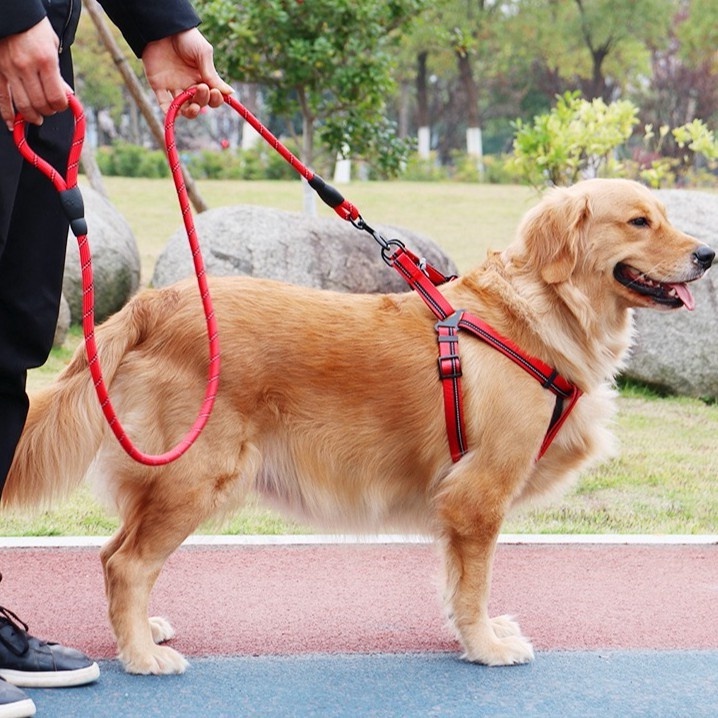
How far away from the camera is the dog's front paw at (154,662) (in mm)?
3461

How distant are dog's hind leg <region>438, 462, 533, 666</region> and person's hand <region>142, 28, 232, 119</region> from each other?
56.8 inches

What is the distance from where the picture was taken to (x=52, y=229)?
3.13 m

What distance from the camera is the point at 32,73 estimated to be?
263 centimetres

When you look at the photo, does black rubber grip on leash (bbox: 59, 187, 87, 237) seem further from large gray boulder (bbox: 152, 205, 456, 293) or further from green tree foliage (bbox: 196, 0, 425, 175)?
green tree foliage (bbox: 196, 0, 425, 175)

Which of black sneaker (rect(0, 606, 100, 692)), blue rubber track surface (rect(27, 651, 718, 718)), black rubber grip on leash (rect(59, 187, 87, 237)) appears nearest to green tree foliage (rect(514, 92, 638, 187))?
blue rubber track surface (rect(27, 651, 718, 718))

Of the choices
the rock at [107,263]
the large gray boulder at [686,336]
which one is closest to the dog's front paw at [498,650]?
the large gray boulder at [686,336]

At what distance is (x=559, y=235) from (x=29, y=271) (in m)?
1.74

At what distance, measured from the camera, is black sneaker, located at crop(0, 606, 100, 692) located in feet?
10.9

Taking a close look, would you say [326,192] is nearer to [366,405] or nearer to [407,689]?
[366,405]

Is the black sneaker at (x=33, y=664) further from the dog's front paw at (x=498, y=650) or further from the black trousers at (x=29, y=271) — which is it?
the dog's front paw at (x=498, y=650)

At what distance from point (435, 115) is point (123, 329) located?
67.1m

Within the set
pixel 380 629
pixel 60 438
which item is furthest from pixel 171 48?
pixel 380 629

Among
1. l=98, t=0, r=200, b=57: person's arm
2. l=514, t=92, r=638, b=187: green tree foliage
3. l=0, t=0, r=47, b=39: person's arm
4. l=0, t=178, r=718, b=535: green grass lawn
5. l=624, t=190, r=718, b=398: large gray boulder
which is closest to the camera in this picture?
l=0, t=0, r=47, b=39: person's arm

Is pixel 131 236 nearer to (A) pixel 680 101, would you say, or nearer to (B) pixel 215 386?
(B) pixel 215 386
